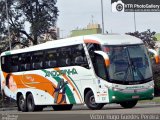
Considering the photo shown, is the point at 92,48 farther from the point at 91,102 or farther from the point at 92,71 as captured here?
the point at 91,102

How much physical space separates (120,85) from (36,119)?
7140 mm

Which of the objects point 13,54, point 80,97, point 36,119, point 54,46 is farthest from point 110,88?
point 13,54

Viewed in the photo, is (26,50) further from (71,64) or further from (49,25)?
(49,25)

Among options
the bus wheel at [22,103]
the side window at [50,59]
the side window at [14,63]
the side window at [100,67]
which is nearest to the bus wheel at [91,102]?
the side window at [100,67]

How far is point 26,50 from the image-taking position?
30562mm

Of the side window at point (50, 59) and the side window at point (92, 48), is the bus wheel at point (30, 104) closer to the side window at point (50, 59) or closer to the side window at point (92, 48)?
the side window at point (50, 59)

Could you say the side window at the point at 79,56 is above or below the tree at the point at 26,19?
below

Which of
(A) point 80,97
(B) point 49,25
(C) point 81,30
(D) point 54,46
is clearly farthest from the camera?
(C) point 81,30

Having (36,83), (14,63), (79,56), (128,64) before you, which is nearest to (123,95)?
(128,64)

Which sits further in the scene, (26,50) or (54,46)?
(26,50)

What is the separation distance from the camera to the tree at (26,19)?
6694 cm

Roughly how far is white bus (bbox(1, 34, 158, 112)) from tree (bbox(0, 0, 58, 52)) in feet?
123

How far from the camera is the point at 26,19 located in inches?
2694

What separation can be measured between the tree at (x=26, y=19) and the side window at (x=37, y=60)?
37072mm
